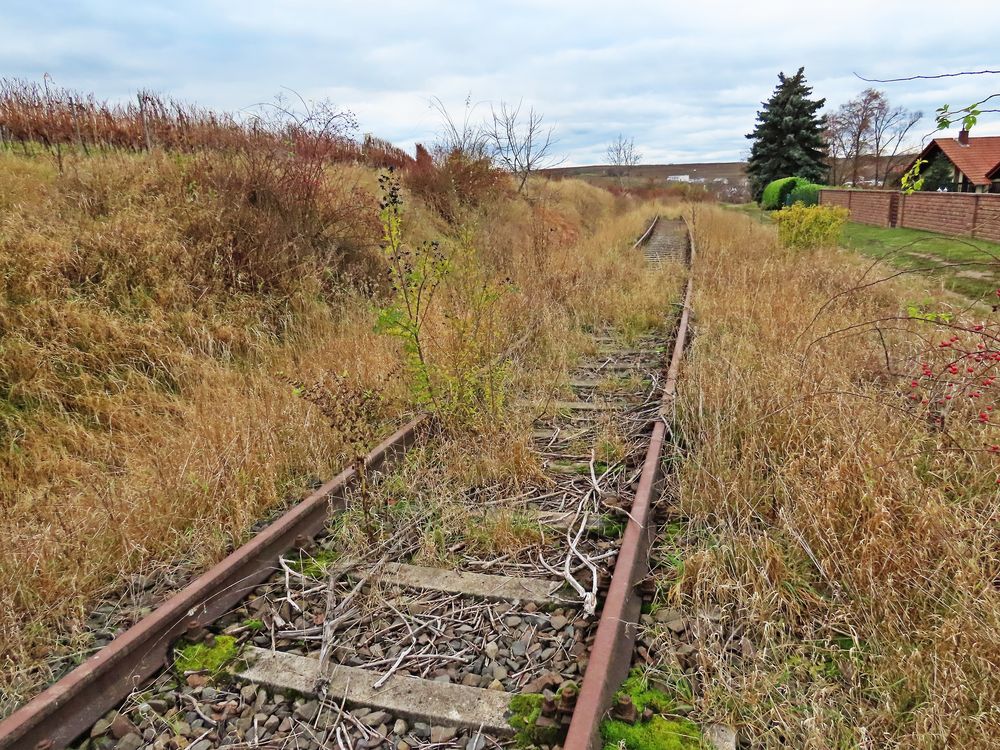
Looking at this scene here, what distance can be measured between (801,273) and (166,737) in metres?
9.60

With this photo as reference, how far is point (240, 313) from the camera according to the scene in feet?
21.7

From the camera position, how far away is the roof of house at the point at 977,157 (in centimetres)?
2984

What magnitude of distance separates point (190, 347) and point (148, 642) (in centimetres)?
408

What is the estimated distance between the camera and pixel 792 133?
43.8m

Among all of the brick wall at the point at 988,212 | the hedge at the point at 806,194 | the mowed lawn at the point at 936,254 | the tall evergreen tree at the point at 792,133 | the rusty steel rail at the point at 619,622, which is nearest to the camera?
the rusty steel rail at the point at 619,622

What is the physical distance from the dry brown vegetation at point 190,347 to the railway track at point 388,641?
0.33 m

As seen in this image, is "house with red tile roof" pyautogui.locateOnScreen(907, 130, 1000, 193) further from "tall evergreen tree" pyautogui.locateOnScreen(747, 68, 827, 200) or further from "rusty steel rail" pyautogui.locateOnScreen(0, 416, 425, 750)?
"rusty steel rail" pyautogui.locateOnScreen(0, 416, 425, 750)

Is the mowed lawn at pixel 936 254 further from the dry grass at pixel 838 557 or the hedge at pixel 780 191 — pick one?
the hedge at pixel 780 191

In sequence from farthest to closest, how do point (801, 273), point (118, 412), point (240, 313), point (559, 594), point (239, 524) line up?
point (801, 273)
point (240, 313)
point (118, 412)
point (239, 524)
point (559, 594)

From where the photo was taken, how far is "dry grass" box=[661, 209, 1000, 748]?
6.84 feet

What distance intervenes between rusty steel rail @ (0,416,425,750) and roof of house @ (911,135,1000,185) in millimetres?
36546

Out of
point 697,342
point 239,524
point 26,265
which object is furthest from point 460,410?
point 26,265

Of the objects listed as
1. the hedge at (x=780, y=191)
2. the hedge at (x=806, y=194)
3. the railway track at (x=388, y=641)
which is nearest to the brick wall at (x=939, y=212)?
the hedge at (x=806, y=194)

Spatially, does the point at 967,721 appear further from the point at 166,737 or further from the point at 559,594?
the point at 166,737
